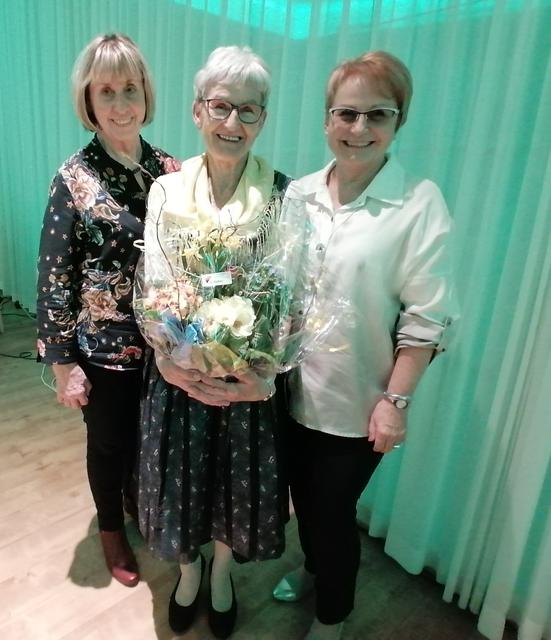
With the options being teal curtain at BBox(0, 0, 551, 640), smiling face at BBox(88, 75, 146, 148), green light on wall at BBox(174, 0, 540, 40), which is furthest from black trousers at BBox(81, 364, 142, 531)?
green light on wall at BBox(174, 0, 540, 40)

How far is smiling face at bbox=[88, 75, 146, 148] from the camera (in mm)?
1252

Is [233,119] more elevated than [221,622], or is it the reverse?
[233,119]

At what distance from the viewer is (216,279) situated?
37.0 inches

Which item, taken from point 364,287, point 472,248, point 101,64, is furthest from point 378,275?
point 101,64

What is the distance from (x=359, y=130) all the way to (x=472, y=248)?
61 cm

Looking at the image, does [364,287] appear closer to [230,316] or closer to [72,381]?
[230,316]

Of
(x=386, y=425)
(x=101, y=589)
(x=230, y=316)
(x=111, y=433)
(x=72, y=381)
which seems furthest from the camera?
(x=101, y=589)

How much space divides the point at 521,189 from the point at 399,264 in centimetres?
52

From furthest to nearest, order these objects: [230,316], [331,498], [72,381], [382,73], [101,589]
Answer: [101,589] < [72,381] < [331,498] < [382,73] < [230,316]

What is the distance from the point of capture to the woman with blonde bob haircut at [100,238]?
1.25 m

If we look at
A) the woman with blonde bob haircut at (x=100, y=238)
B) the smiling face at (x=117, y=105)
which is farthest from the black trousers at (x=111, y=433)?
the smiling face at (x=117, y=105)

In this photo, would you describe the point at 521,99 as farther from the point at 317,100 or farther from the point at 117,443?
the point at 117,443

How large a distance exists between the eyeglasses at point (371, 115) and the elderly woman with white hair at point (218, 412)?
0.21m

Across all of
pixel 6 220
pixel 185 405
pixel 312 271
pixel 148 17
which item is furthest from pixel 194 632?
pixel 6 220
